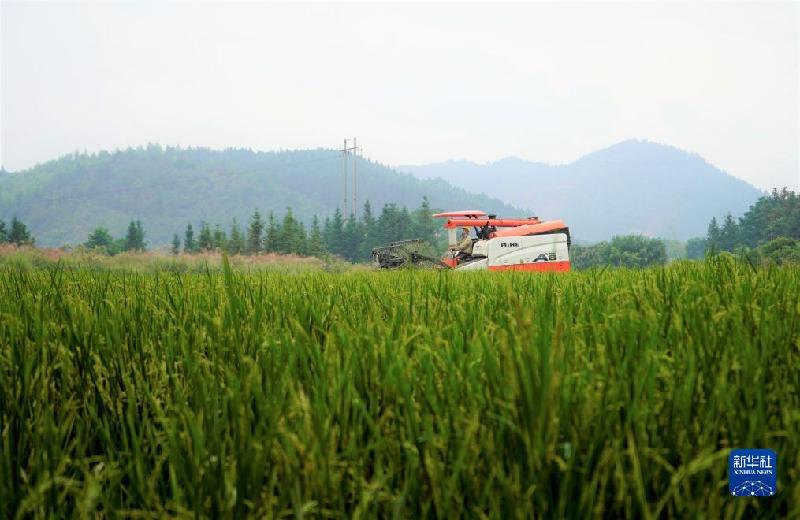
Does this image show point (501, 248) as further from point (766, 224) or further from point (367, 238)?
point (766, 224)

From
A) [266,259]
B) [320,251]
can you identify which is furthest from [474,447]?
[320,251]

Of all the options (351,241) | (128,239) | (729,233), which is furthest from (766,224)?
(128,239)

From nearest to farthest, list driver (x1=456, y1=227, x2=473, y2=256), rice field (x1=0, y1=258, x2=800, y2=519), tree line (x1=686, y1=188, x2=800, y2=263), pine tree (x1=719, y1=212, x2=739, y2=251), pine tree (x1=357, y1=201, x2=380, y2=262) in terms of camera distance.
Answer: rice field (x1=0, y1=258, x2=800, y2=519), driver (x1=456, y1=227, x2=473, y2=256), tree line (x1=686, y1=188, x2=800, y2=263), pine tree (x1=357, y1=201, x2=380, y2=262), pine tree (x1=719, y1=212, x2=739, y2=251)

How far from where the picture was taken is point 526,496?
0.98 metres

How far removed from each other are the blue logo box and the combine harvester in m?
11.5

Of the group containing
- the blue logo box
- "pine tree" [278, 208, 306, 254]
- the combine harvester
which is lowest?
the blue logo box

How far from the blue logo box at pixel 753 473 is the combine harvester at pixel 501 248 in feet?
37.9

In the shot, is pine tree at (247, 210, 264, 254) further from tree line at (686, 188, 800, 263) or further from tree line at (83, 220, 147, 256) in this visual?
tree line at (686, 188, 800, 263)

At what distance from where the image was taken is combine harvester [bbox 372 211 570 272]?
46.7ft

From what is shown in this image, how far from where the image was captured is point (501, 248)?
14.4 m

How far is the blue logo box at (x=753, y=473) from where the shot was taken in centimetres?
108

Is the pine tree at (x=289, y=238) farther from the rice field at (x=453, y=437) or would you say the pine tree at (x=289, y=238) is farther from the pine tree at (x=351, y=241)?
the rice field at (x=453, y=437)

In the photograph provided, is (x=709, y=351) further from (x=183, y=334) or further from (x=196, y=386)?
(x=183, y=334)

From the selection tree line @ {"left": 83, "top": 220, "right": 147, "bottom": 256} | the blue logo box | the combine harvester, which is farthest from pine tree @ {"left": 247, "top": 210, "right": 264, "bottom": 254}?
the blue logo box
